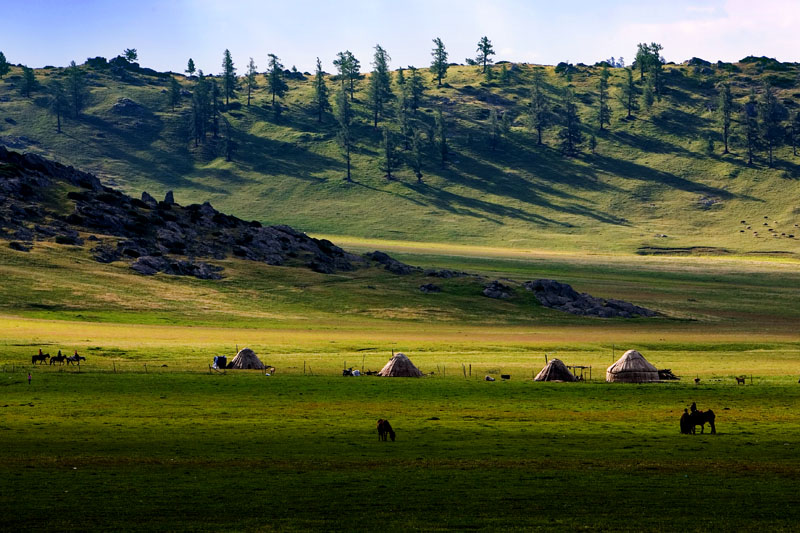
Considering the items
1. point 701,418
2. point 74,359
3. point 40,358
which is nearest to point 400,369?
point 74,359

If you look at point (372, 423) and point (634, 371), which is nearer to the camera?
point (372, 423)

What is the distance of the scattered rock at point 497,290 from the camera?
145m

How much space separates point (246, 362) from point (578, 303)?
74.4m

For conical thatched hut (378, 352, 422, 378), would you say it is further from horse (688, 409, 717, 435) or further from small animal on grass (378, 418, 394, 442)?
horse (688, 409, 717, 435)

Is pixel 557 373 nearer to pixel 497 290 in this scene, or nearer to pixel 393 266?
pixel 497 290

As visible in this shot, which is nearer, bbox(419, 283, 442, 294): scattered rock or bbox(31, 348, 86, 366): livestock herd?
bbox(31, 348, 86, 366): livestock herd

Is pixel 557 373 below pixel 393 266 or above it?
below

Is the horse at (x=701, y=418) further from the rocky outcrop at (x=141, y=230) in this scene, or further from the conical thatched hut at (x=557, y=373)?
the rocky outcrop at (x=141, y=230)

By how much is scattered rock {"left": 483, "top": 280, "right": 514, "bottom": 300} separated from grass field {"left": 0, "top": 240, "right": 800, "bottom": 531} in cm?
1304

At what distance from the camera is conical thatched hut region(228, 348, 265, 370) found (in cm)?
7693

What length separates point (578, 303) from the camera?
140000mm

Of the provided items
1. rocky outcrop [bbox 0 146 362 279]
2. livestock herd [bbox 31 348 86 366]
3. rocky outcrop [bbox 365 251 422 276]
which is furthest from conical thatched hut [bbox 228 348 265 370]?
rocky outcrop [bbox 365 251 422 276]

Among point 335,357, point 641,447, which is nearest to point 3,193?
point 335,357

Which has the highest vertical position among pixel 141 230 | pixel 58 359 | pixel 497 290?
pixel 141 230
